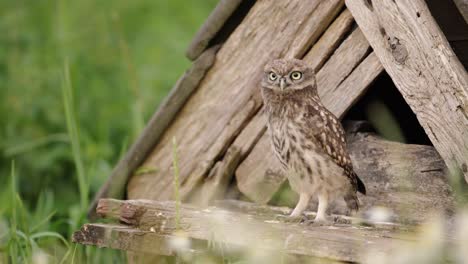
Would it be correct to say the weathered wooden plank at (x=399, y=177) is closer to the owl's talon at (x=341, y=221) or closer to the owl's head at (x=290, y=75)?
the owl's talon at (x=341, y=221)

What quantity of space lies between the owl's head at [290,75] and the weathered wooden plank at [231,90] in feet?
0.98

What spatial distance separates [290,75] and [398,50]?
1.72ft

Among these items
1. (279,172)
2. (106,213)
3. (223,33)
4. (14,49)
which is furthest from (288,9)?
(14,49)

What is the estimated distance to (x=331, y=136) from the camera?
4.73 meters

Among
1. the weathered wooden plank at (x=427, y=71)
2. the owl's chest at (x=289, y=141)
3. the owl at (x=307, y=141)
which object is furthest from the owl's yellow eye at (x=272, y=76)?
the weathered wooden plank at (x=427, y=71)

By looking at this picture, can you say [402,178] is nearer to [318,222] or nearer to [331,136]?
[331,136]

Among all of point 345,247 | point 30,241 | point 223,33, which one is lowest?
point 30,241

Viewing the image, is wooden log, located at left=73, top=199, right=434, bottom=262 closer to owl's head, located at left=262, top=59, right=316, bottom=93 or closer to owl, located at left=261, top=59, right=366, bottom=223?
owl, located at left=261, top=59, right=366, bottom=223

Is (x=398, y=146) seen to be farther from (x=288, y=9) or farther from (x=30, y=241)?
(x=30, y=241)

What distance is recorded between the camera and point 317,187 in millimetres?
4809

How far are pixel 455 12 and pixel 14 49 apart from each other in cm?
421

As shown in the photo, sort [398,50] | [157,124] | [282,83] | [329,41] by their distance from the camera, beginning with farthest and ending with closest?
[157,124] → [329,41] → [282,83] → [398,50]

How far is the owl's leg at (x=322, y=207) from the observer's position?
465 centimetres

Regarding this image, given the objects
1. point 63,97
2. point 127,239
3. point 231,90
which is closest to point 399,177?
point 231,90
